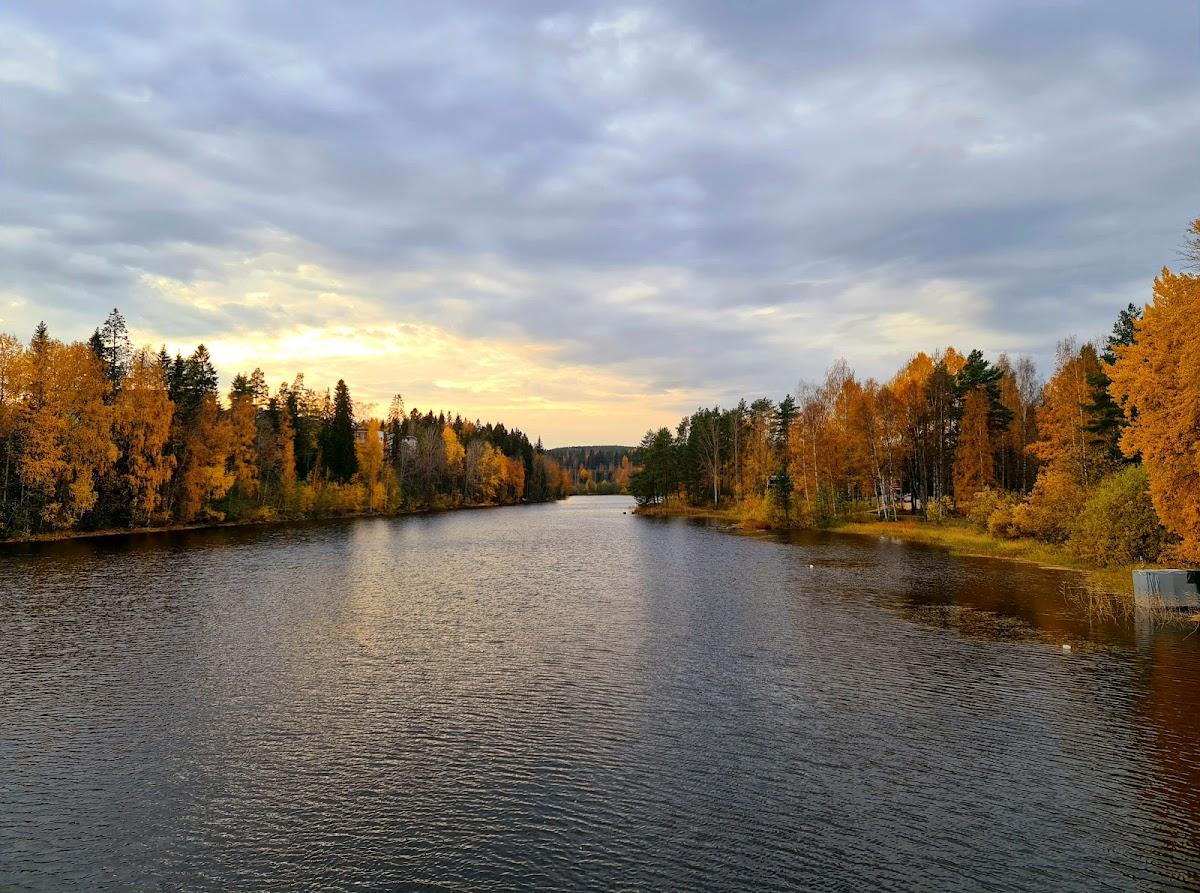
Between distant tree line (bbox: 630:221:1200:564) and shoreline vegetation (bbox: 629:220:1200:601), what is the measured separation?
138 millimetres

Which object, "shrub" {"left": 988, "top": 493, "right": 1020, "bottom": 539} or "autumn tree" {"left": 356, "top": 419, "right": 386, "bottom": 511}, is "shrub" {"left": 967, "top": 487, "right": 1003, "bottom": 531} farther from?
"autumn tree" {"left": 356, "top": 419, "right": 386, "bottom": 511}

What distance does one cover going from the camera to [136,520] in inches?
2936

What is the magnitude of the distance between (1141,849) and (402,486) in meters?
132

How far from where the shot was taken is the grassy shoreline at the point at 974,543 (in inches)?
1613

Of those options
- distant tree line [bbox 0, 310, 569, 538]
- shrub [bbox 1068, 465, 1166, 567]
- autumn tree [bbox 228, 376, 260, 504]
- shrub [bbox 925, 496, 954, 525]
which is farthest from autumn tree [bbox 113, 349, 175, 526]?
shrub [bbox 925, 496, 954, 525]

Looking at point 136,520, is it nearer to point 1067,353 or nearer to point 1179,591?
point 1179,591

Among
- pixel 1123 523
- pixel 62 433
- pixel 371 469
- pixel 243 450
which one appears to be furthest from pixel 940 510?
pixel 371 469

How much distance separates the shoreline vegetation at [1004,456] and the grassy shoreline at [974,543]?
0.18 metres

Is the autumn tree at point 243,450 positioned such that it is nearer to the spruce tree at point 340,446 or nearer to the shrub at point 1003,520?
the spruce tree at point 340,446

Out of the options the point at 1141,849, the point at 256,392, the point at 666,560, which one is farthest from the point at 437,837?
the point at 256,392

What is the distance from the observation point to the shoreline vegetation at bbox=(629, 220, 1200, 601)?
34844 mm

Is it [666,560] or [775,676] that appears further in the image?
[666,560]

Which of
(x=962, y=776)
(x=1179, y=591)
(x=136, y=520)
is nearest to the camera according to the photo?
(x=962, y=776)

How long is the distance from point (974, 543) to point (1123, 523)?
63.4ft
